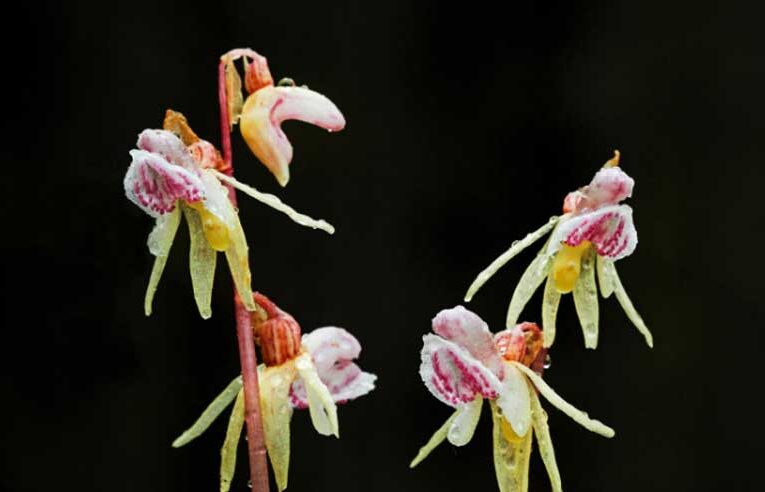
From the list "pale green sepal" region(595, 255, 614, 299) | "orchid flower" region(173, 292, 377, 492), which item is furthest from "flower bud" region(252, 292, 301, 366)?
"pale green sepal" region(595, 255, 614, 299)

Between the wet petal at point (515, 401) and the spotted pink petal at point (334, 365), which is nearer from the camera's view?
the wet petal at point (515, 401)

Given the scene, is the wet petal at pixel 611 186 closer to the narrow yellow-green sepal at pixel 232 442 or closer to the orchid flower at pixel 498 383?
the orchid flower at pixel 498 383

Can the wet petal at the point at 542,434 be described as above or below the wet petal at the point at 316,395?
below

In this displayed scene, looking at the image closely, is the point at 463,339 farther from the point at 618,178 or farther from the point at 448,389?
the point at 618,178

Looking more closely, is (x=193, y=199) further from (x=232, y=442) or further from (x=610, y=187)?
(x=610, y=187)

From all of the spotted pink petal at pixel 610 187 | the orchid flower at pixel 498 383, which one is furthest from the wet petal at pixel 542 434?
the spotted pink petal at pixel 610 187

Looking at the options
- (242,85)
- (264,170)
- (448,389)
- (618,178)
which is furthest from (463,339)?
(264,170)

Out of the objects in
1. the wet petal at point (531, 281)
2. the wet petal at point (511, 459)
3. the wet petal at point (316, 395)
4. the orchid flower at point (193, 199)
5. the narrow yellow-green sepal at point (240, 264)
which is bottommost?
the wet petal at point (511, 459)
